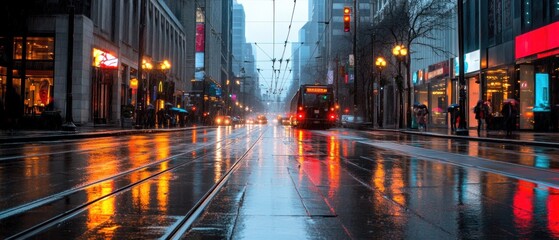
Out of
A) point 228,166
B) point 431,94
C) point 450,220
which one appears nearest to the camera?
point 450,220

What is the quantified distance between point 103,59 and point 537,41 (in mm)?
31976

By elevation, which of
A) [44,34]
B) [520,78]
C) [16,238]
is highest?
[44,34]

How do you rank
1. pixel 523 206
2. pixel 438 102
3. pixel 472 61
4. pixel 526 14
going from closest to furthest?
pixel 523 206, pixel 526 14, pixel 472 61, pixel 438 102

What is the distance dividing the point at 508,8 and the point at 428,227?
3256cm

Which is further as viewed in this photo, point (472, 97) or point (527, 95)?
point (472, 97)

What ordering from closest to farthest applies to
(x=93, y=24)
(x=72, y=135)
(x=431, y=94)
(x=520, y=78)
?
(x=72, y=135)
(x=520, y=78)
(x=93, y=24)
(x=431, y=94)

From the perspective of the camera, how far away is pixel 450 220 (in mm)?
5602

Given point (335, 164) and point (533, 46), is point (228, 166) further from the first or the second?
point (533, 46)

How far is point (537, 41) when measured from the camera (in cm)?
2853

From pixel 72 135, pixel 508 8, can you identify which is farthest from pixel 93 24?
pixel 508 8

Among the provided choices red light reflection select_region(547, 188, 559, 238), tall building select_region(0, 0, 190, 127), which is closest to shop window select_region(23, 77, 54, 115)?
tall building select_region(0, 0, 190, 127)

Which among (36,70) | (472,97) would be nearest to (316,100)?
(472,97)

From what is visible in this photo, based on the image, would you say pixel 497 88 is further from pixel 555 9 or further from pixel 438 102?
pixel 438 102

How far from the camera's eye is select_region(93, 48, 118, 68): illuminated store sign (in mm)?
39812
